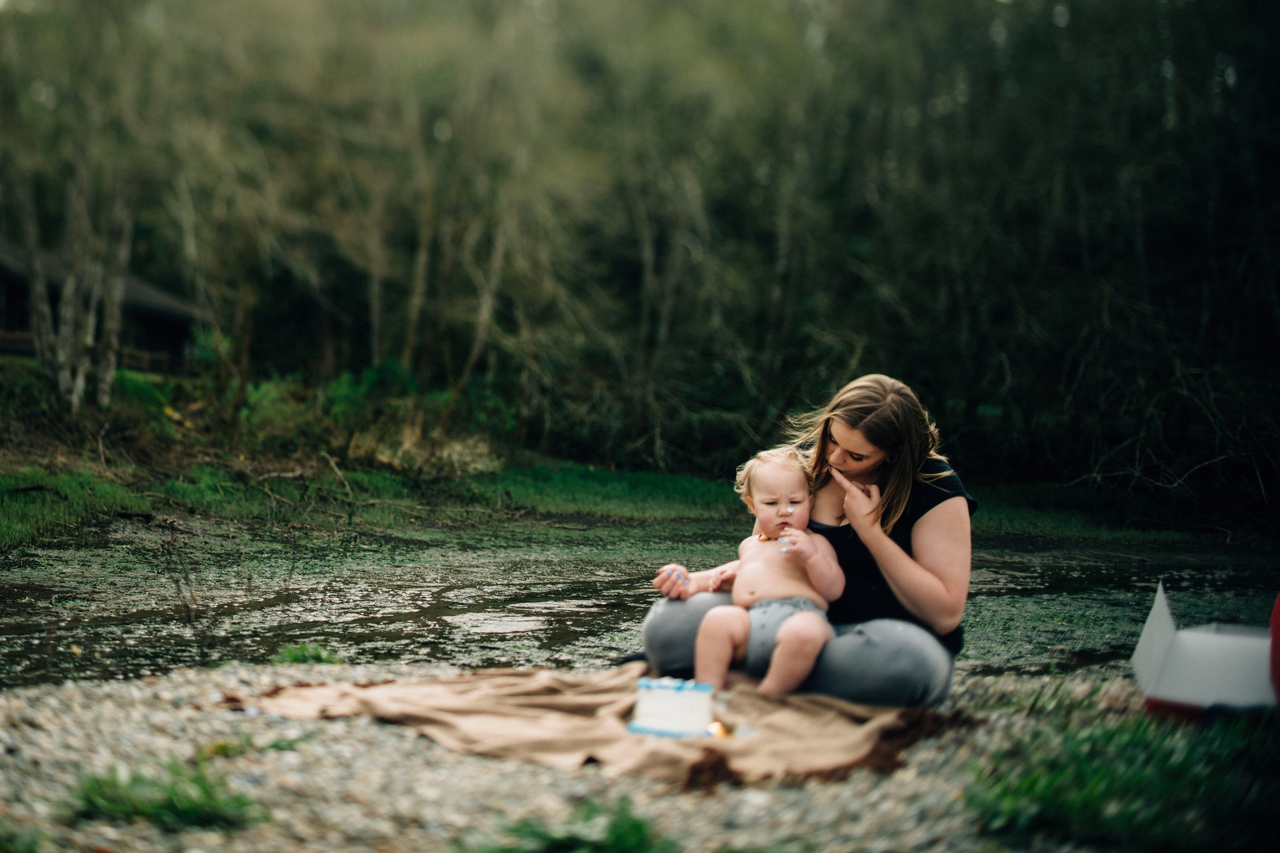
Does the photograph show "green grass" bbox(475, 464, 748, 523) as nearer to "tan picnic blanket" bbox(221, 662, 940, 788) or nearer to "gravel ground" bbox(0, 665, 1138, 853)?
"tan picnic blanket" bbox(221, 662, 940, 788)

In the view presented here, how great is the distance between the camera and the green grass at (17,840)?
2172 mm

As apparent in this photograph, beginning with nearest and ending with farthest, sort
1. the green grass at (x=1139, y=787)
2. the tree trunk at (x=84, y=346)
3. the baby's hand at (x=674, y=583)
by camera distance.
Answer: the green grass at (x=1139, y=787)
the baby's hand at (x=674, y=583)
the tree trunk at (x=84, y=346)

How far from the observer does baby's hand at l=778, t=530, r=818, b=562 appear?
127 inches

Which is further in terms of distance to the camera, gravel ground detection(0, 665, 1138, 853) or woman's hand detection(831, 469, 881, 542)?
woman's hand detection(831, 469, 881, 542)

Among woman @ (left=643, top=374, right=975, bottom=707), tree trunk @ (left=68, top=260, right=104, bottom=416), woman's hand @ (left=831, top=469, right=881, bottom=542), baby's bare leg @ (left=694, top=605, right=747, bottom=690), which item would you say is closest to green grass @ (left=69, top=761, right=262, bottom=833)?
baby's bare leg @ (left=694, top=605, right=747, bottom=690)

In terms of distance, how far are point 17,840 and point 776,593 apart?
88.3 inches

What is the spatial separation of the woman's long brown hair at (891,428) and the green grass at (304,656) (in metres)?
2.45

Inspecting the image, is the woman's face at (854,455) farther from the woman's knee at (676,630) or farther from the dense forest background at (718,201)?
the dense forest background at (718,201)

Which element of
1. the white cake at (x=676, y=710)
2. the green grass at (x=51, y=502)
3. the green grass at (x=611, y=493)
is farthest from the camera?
the green grass at (x=611, y=493)

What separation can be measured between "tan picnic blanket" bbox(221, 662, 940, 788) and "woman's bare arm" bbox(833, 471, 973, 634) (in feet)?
1.19

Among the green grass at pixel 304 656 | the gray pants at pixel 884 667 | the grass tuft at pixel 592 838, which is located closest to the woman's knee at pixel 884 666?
the gray pants at pixel 884 667

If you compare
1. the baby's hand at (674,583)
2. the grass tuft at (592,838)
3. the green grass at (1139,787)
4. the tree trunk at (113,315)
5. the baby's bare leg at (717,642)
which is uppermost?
the tree trunk at (113,315)

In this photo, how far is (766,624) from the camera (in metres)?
3.39

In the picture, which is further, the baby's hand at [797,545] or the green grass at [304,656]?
the green grass at [304,656]
